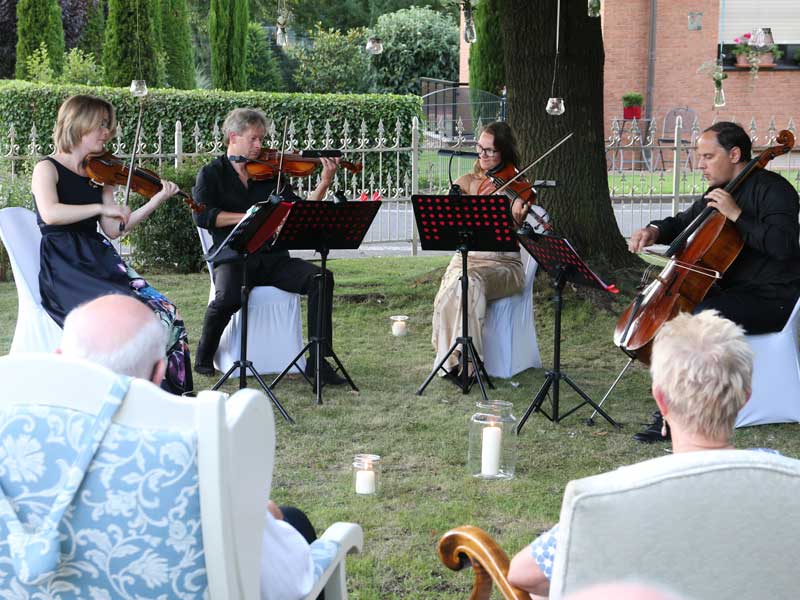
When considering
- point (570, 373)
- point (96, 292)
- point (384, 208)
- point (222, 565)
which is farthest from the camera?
point (384, 208)

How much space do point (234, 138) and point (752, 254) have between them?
9.59 ft

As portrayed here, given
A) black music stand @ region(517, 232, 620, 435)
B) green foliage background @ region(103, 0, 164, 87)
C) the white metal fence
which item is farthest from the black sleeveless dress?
green foliage background @ region(103, 0, 164, 87)

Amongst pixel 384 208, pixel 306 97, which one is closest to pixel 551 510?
pixel 384 208

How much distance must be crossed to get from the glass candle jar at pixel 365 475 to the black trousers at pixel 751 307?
6.22 feet

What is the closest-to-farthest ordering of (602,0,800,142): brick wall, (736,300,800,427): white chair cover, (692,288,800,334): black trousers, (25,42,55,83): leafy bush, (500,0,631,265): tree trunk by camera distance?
(692,288,800,334): black trousers
(736,300,800,427): white chair cover
(500,0,631,265): tree trunk
(25,42,55,83): leafy bush
(602,0,800,142): brick wall

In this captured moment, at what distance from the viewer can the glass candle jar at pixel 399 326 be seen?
763 cm

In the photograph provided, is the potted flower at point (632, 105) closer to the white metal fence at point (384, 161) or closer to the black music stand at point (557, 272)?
the white metal fence at point (384, 161)

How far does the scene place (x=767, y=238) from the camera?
519 centimetres

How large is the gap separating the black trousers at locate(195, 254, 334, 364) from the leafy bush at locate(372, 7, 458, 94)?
22.7m

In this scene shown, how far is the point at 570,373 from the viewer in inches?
263

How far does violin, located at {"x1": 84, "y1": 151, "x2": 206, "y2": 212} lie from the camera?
5.39 m

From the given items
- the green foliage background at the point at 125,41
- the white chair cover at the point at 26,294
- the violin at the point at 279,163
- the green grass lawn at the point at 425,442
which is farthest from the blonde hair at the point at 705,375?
the green foliage background at the point at 125,41

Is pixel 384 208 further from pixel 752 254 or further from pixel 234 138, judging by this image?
pixel 752 254

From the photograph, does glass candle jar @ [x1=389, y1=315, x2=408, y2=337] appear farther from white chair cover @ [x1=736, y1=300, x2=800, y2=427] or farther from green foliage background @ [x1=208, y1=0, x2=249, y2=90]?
green foliage background @ [x1=208, y1=0, x2=249, y2=90]
